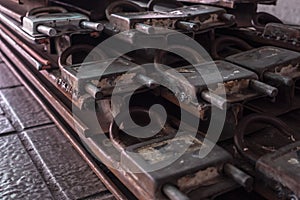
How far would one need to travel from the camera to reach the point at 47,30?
109cm

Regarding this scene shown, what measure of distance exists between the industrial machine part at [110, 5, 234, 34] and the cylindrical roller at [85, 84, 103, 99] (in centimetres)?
21

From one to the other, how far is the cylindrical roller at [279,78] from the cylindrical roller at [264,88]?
88 mm

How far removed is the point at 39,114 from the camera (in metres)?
1.55

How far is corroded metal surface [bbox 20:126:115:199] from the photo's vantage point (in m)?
1.06

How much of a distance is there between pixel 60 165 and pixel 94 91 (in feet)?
1.28

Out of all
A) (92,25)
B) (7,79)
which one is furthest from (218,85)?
(7,79)

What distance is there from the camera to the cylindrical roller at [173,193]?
0.64m

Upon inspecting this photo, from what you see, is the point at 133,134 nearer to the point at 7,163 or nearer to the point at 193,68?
the point at 193,68

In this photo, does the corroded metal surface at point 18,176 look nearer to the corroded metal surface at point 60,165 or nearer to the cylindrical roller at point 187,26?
the corroded metal surface at point 60,165

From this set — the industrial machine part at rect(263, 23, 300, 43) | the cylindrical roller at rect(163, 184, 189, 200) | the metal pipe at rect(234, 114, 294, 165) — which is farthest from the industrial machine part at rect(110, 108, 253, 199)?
the industrial machine part at rect(263, 23, 300, 43)

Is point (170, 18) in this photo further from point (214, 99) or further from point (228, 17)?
point (214, 99)

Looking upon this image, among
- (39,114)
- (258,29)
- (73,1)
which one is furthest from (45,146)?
(258,29)

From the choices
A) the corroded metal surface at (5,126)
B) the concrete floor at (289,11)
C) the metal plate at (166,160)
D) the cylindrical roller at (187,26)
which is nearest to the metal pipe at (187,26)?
the cylindrical roller at (187,26)

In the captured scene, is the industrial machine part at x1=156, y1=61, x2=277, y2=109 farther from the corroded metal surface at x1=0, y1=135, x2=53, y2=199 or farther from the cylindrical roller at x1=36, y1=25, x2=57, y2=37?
the corroded metal surface at x1=0, y1=135, x2=53, y2=199
